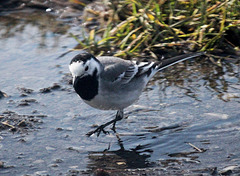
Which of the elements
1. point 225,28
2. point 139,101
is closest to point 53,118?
point 139,101

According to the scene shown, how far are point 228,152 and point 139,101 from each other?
1642 mm

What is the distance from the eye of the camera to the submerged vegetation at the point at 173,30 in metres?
7.05

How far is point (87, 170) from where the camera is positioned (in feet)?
14.4

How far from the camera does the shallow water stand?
4.52m

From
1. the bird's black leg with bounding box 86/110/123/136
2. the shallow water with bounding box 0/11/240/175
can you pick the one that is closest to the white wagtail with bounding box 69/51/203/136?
the bird's black leg with bounding box 86/110/123/136

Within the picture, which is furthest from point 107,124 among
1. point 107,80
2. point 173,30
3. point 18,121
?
point 173,30

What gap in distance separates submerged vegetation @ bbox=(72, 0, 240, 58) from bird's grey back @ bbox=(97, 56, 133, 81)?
152 cm

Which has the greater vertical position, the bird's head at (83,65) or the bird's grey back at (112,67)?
the bird's head at (83,65)

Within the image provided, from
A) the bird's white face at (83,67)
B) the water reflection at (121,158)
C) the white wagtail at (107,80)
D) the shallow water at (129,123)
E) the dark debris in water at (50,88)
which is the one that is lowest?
the water reflection at (121,158)

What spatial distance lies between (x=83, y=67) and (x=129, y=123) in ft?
3.40

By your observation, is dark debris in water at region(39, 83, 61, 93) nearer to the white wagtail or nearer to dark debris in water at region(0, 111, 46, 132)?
dark debris in water at region(0, 111, 46, 132)

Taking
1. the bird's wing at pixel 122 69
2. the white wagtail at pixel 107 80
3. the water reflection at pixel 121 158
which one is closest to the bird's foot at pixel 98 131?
the white wagtail at pixel 107 80

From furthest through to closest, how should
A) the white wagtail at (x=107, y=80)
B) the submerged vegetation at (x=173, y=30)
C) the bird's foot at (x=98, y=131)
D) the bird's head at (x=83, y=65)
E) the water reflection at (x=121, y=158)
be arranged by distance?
the submerged vegetation at (x=173, y=30) < the bird's foot at (x=98, y=131) < the white wagtail at (x=107, y=80) < the bird's head at (x=83, y=65) < the water reflection at (x=121, y=158)

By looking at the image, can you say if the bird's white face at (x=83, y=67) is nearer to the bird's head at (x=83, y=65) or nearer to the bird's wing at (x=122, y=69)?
the bird's head at (x=83, y=65)
